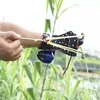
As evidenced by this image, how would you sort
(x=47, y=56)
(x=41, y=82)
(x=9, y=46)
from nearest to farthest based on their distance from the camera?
(x=9, y=46) < (x=47, y=56) < (x=41, y=82)

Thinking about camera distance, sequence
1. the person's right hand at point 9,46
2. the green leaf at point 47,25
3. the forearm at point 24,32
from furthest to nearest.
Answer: the green leaf at point 47,25, the forearm at point 24,32, the person's right hand at point 9,46

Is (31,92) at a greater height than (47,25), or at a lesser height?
lesser

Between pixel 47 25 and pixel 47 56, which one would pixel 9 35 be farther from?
pixel 47 25

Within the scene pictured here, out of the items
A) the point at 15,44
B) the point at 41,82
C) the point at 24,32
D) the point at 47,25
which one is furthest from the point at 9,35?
the point at 41,82

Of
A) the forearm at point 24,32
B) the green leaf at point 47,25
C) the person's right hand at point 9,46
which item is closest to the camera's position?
the person's right hand at point 9,46

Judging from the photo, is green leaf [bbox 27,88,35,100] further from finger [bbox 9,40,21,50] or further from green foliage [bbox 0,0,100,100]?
finger [bbox 9,40,21,50]

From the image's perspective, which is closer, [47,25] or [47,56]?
[47,56]

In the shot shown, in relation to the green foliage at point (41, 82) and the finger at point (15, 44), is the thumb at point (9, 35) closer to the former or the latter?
the finger at point (15, 44)

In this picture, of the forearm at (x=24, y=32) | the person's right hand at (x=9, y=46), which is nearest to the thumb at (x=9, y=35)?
the person's right hand at (x=9, y=46)

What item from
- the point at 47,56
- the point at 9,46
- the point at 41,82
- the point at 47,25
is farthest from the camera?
the point at 41,82
